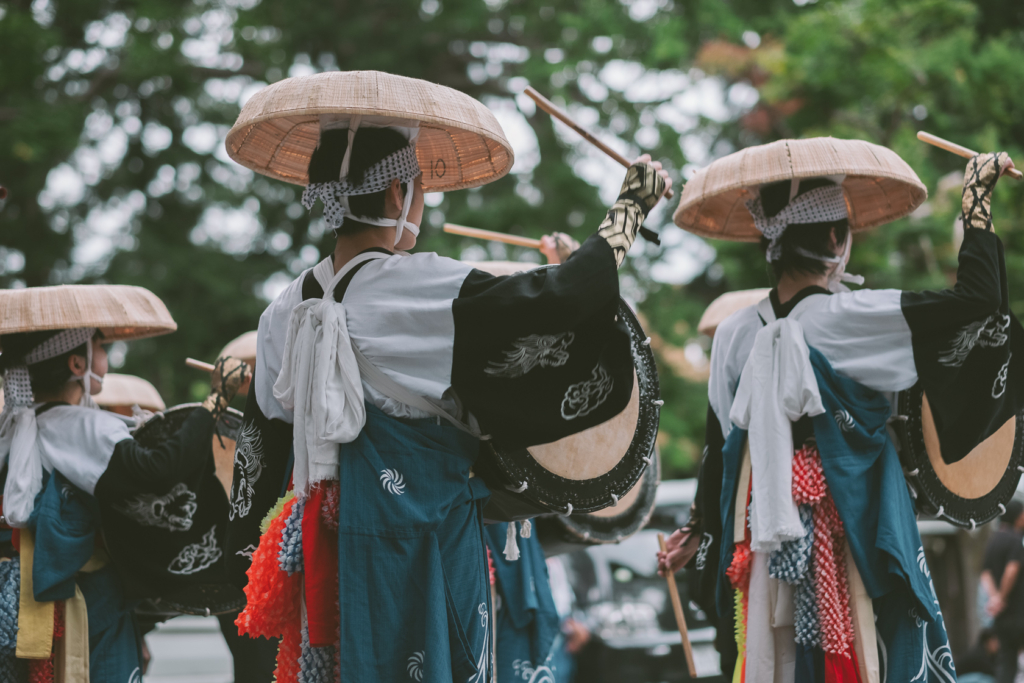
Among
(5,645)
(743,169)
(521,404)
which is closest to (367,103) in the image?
(521,404)

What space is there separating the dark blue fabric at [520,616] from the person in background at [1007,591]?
4.33 metres

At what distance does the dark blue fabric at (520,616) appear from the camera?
4.00 metres

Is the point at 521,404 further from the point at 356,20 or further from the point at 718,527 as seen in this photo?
the point at 356,20

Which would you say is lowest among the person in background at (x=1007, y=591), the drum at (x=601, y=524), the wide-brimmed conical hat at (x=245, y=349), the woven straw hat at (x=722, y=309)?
the person in background at (x=1007, y=591)

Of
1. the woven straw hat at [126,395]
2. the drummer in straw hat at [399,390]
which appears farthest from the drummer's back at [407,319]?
the woven straw hat at [126,395]

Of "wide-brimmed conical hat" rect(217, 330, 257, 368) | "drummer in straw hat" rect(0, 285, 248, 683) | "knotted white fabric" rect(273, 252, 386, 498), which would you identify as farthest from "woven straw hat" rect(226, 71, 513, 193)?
"wide-brimmed conical hat" rect(217, 330, 257, 368)

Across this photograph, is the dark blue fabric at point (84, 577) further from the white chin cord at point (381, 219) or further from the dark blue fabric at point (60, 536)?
the white chin cord at point (381, 219)

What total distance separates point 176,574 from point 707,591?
1912 mm

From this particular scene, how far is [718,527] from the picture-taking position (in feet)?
11.5

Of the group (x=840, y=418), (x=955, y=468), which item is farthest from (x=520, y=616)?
(x=955, y=468)

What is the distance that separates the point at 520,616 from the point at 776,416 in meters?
1.49

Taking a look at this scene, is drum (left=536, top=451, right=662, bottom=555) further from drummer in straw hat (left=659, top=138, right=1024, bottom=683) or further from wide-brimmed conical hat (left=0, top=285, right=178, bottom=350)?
wide-brimmed conical hat (left=0, top=285, right=178, bottom=350)

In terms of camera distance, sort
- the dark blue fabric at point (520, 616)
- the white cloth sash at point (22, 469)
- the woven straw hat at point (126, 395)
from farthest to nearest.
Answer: the woven straw hat at point (126, 395), the dark blue fabric at point (520, 616), the white cloth sash at point (22, 469)

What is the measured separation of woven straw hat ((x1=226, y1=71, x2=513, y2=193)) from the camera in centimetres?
240
